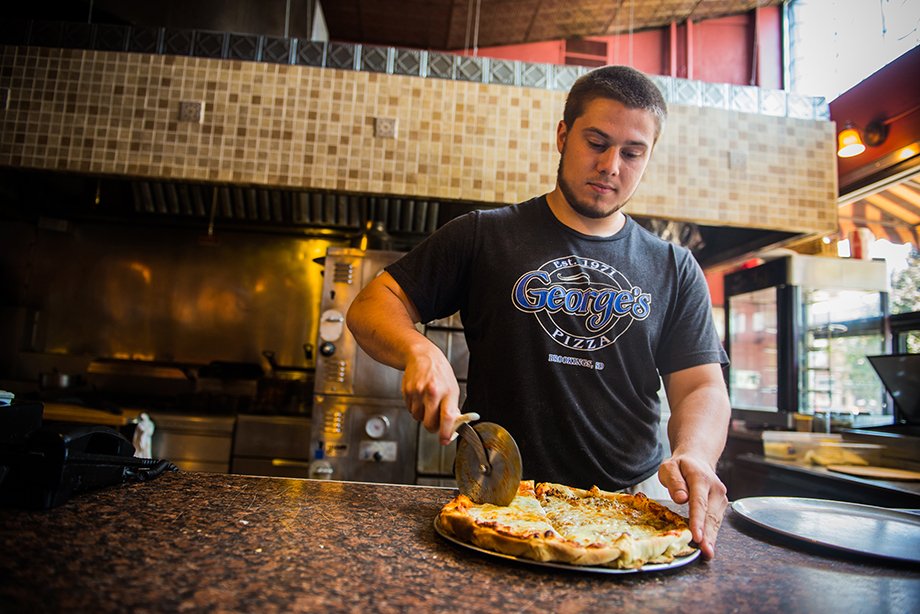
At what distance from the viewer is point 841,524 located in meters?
1.10

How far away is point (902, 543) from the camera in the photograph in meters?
0.97

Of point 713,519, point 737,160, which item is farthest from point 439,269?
point 737,160

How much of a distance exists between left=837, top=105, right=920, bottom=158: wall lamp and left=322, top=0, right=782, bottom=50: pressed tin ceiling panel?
113 inches

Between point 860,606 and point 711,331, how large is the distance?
2.79 feet

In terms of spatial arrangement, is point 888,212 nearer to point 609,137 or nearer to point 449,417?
point 609,137

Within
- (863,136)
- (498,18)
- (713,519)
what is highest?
(498,18)

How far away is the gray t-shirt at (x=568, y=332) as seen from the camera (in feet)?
4.58

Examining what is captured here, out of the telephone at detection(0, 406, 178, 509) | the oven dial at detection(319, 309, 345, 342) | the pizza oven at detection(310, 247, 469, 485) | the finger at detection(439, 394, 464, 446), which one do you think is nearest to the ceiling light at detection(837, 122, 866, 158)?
the pizza oven at detection(310, 247, 469, 485)

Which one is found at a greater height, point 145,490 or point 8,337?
point 8,337

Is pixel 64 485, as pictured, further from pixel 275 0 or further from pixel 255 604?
pixel 275 0

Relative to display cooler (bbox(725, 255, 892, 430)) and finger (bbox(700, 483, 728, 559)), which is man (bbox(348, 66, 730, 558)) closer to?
finger (bbox(700, 483, 728, 559))

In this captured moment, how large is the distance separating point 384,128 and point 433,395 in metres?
2.32

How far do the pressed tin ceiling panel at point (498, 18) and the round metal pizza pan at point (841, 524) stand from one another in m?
5.22

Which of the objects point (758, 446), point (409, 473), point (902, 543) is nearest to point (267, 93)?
point (409, 473)
